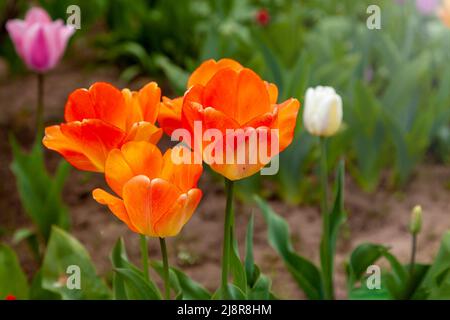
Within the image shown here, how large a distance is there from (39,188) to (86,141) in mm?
1113

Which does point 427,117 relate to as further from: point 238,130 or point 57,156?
point 238,130

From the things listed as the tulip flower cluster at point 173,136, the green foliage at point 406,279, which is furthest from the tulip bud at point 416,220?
the tulip flower cluster at point 173,136

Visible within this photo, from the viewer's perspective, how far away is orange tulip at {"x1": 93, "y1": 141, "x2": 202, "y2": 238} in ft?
3.12

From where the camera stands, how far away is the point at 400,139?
2289 mm

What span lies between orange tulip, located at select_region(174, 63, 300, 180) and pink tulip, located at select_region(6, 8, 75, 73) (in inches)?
47.2

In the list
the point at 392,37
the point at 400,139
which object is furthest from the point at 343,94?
the point at 392,37

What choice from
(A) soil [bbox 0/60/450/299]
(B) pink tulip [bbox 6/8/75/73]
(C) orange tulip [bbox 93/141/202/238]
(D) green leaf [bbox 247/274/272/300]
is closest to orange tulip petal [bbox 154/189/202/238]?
(C) orange tulip [bbox 93/141/202/238]

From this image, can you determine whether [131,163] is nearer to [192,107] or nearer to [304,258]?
[192,107]

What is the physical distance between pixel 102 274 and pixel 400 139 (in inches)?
32.8

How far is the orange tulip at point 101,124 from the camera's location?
997 mm

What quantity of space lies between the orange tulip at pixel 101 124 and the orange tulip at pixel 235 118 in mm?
83

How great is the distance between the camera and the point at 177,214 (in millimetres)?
963

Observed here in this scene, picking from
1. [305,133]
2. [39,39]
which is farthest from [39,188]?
[305,133]

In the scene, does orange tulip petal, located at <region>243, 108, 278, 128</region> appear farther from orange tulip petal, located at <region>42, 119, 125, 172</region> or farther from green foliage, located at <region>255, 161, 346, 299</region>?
green foliage, located at <region>255, 161, 346, 299</region>
